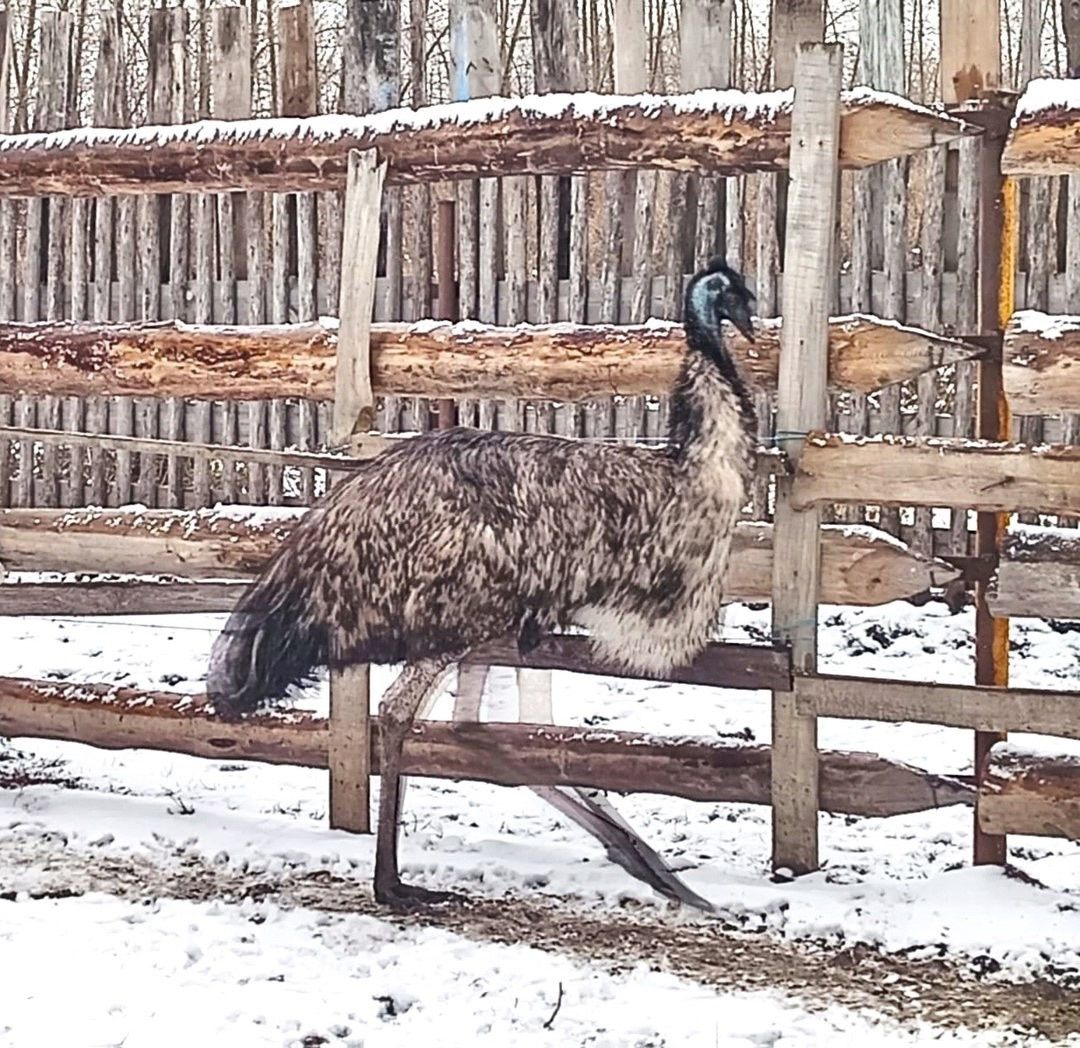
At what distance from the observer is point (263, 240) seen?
26.4 ft

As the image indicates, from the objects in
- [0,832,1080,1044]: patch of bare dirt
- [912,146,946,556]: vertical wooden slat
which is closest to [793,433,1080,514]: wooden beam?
[0,832,1080,1044]: patch of bare dirt

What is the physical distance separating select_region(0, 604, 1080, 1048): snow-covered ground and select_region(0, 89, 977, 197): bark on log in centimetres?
168

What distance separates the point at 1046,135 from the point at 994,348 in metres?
0.62

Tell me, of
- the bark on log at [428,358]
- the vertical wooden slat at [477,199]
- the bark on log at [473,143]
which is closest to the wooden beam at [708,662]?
the bark on log at [428,358]

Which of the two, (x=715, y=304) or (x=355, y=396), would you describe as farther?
(x=355, y=396)

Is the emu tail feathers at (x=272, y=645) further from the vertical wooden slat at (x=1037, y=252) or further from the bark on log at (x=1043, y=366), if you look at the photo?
the vertical wooden slat at (x=1037, y=252)

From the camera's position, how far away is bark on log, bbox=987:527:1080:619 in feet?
14.2

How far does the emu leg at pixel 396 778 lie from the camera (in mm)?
4387

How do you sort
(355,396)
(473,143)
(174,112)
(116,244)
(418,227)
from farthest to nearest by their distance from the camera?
(116,244) → (174,112) → (418,227) → (355,396) → (473,143)

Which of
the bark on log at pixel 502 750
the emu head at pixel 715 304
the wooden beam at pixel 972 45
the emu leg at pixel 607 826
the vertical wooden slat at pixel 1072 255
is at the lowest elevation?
the emu leg at pixel 607 826

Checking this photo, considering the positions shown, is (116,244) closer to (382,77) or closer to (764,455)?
(382,77)

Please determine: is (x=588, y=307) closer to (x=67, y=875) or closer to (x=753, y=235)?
(x=753, y=235)

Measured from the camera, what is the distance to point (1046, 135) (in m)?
4.25

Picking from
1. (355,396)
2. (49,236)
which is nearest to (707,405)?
(355,396)
